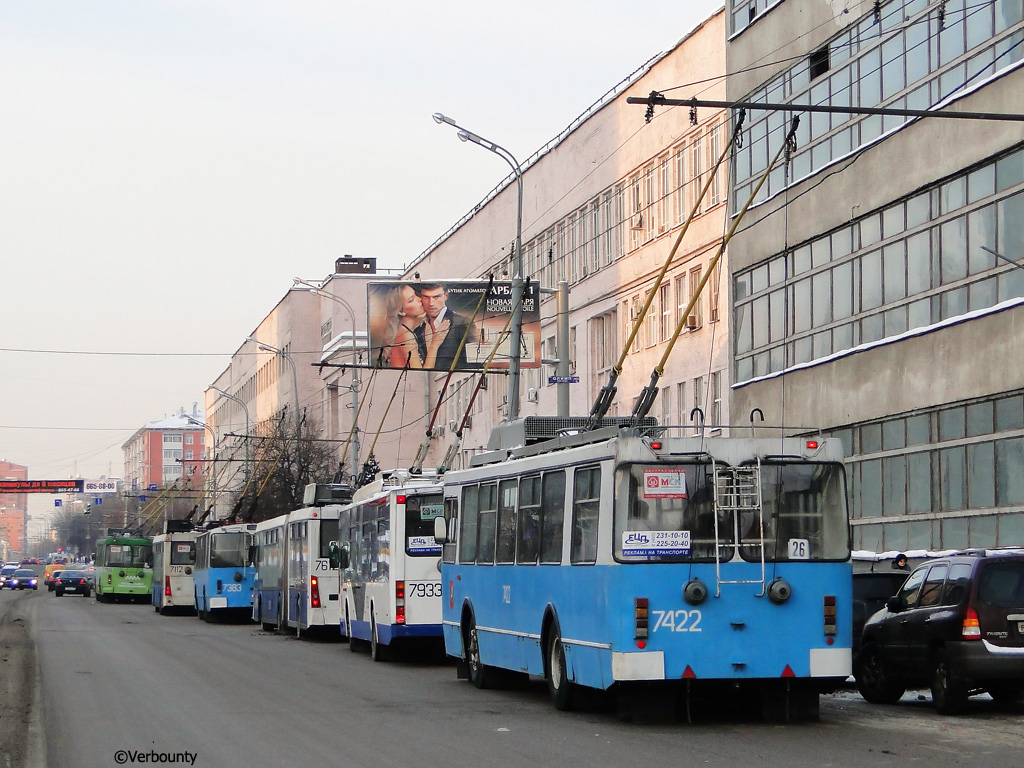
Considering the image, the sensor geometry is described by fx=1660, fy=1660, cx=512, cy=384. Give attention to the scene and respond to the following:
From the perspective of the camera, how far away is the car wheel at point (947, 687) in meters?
15.0

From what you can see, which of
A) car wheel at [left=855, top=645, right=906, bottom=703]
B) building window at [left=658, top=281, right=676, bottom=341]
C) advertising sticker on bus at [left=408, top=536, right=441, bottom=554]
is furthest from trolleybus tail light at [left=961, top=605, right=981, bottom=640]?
building window at [left=658, top=281, right=676, bottom=341]

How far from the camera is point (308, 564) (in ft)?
111

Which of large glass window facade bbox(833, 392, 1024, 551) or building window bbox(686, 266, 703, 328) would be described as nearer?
large glass window facade bbox(833, 392, 1024, 551)

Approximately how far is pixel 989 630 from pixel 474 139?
66.0ft

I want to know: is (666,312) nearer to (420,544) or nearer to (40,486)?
(420,544)

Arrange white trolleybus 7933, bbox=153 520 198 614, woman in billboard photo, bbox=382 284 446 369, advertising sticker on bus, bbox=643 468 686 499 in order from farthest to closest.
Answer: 1. white trolleybus 7933, bbox=153 520 198 614
2. woman in billboard photo, bbox=382 284 446 369
3. advertising sticker on bus, bbox=643 468 686 499

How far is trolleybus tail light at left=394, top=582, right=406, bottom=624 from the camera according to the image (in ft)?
81.9

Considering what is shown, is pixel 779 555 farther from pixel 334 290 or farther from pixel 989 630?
pixel 334 290

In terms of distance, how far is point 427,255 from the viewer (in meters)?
73.6

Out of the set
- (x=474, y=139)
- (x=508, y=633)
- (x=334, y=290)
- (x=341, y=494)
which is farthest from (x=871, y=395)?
(x=334, y=290)

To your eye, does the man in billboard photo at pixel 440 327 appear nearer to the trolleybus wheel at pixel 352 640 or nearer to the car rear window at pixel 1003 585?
the trolleybus wheel at pixel 352 640

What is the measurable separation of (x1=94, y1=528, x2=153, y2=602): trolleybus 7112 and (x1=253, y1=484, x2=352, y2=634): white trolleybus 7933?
97.7 feet

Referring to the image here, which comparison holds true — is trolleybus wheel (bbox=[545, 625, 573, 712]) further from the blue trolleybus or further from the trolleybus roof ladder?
the blue trolleybus

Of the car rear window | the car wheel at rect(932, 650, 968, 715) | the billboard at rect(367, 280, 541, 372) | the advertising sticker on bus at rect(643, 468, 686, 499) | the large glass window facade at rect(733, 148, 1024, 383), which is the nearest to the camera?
the advertising sticker on bus at rect(643, 468, 686, 499)
